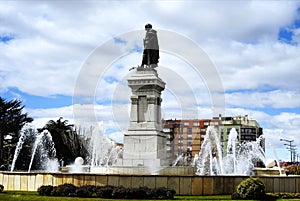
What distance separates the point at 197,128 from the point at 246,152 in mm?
82002

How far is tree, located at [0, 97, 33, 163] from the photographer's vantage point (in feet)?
198

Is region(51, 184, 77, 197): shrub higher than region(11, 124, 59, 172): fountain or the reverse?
the reverse

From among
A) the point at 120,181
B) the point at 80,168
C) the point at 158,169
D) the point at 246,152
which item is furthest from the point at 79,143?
the point at 120,181

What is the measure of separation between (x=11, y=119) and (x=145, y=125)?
37.6 metres

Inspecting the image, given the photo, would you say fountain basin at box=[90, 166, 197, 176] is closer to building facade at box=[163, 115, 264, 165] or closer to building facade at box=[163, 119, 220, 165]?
building facade at box=[163, 115, 264, 165]

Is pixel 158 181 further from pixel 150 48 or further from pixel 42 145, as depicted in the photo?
pixel 42 145

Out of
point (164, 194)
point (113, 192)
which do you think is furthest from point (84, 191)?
point (164, 194)

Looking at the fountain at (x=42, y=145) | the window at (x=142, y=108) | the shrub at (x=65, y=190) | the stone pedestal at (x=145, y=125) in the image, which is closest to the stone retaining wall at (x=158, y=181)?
the shrub at (x=65, y=190)

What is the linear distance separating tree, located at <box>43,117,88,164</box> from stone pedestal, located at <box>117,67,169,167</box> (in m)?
37.1

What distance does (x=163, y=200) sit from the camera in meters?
20.5

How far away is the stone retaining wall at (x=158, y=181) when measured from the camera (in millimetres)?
23391

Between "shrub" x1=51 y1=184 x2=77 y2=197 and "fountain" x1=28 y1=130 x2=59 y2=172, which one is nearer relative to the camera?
"shrub" x1=51 y1=184 x2=77 y2=197

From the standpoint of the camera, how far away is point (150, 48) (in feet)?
112

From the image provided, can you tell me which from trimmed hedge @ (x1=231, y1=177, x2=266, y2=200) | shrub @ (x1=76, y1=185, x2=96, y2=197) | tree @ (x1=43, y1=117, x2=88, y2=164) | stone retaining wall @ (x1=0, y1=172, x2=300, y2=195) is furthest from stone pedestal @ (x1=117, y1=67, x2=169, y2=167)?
tree @ (x1=43, y1=117, x2=88, y2=164)
